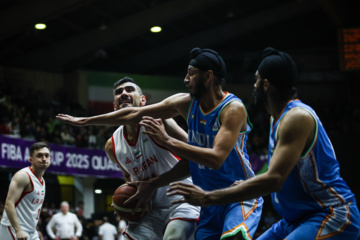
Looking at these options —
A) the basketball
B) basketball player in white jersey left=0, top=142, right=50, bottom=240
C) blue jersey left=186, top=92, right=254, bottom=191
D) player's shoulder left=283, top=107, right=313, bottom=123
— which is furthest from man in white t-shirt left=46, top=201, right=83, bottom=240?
player's shoulder left=283, top=107, right=313, bottom=123

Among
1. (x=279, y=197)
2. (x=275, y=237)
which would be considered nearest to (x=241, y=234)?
(x=275, y=237)

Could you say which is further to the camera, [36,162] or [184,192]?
[36,162]

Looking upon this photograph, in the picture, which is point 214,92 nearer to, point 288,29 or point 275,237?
point 275,237

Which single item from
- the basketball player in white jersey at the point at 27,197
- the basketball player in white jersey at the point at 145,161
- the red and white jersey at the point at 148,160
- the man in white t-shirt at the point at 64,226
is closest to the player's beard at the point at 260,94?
the basketball player in white jersey at the point at 145,161

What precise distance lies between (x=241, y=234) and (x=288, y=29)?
2508cm

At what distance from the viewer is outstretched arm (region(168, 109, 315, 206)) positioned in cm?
334

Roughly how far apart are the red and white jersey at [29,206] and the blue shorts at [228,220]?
3.20 metres

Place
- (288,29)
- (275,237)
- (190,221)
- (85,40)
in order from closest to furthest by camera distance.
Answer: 1. (275,237)
2. (190,221)
3. (85,40)
4. (288,29)

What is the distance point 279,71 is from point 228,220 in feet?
4.76

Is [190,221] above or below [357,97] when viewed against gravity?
below

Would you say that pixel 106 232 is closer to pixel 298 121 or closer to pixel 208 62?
pixel 208 62

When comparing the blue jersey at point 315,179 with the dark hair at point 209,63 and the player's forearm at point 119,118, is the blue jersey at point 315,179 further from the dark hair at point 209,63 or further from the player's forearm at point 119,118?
the player's forearm at point 119,118

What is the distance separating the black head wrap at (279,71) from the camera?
11.6ft

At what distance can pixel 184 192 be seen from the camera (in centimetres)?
346
